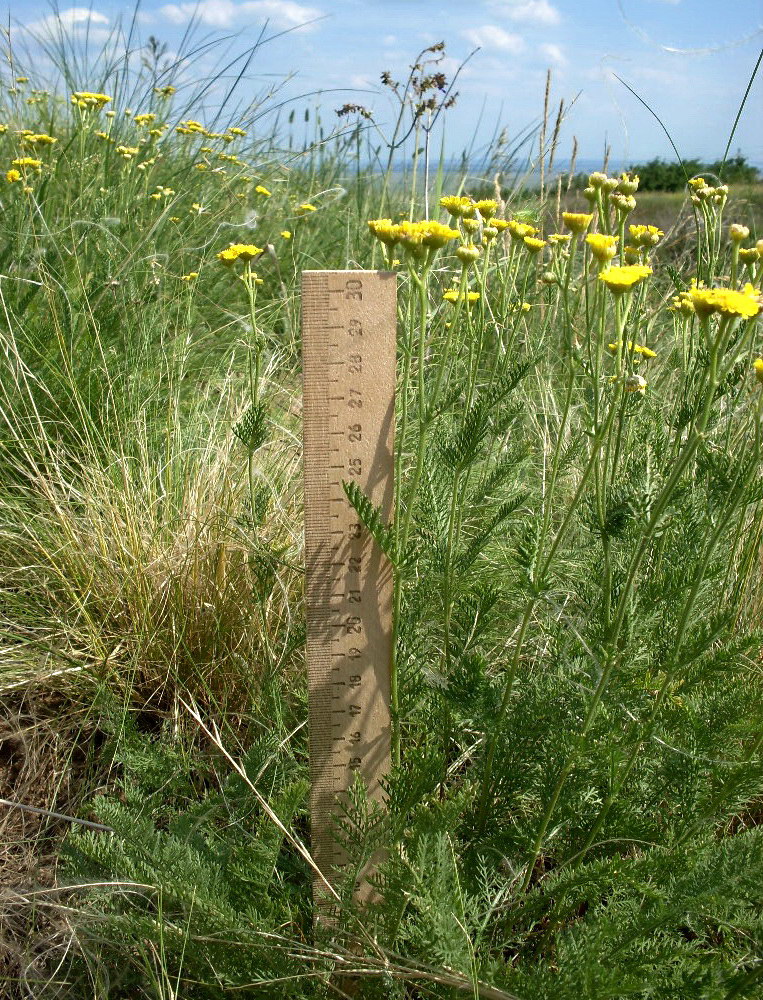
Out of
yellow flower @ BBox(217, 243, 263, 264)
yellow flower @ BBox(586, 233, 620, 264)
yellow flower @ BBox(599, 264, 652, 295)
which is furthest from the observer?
yellow flower @ BBox(217, 243, 263, 264)

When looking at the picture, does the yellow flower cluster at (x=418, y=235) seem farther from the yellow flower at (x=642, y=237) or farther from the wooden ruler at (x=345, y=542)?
the yellow flower at (x=642, y=237)

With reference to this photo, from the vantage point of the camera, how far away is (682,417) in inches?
57.7

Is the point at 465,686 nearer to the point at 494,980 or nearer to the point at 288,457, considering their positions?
the point at 494,980

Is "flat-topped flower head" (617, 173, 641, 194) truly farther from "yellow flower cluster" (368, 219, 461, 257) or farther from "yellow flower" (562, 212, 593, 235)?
"yellow flower cluster" (368, 219, 461, 257)

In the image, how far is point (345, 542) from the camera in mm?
1431

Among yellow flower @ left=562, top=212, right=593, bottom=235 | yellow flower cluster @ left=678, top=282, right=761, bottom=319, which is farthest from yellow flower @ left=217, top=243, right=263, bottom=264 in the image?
yellow flower cluster @ left=678, top=282, right=761, bottom=319

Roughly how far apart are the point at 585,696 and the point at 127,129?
397 cm

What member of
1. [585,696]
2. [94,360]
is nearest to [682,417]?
[585,696]

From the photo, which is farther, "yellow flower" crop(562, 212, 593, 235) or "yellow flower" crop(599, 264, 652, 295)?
"yellow flower" crop(562, 212, 593, 235)

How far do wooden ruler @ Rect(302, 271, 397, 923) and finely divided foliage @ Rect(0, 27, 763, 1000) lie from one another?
64mm

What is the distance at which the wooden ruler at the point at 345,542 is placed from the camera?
135cm

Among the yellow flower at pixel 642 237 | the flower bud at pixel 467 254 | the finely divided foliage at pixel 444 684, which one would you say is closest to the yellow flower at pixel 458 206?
the finely divided foliage at pixel 444 684

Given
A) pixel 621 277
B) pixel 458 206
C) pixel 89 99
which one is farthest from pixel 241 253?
pixel 89 99

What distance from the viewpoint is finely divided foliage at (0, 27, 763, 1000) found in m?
1.30
